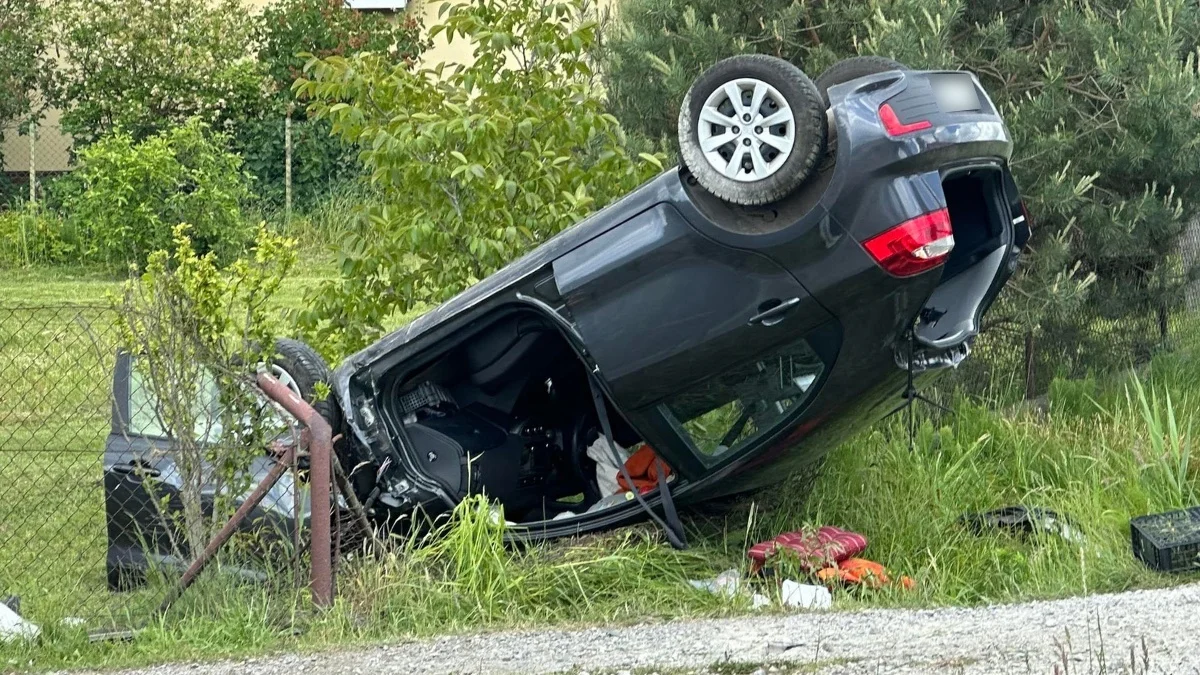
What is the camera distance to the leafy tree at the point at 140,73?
19.5m

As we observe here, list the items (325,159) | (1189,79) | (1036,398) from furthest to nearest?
1. (325,159)
2. (1036,398)
3. (1189,79)

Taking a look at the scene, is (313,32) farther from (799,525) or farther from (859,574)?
(859,574)

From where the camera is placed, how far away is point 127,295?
5918 millimetres

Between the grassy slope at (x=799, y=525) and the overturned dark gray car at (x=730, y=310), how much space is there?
289 mm

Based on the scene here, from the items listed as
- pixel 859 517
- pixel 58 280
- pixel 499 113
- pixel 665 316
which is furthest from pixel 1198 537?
pixel 58 280

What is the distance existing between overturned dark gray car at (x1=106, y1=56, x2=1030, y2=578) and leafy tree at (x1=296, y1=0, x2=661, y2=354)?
49.8 inches

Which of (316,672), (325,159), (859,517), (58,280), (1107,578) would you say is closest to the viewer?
(316,672)

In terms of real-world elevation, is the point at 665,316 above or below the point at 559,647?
above

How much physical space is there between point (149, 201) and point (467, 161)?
9.83m

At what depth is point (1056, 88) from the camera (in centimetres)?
877

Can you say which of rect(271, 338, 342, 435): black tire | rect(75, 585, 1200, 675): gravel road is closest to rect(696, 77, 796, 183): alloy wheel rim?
rect(75, 585, 1200, 675): gravel road

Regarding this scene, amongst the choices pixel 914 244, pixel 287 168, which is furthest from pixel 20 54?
pixel 914 244

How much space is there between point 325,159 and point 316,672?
50.1 ft

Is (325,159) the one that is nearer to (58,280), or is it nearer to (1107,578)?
(58,280)
